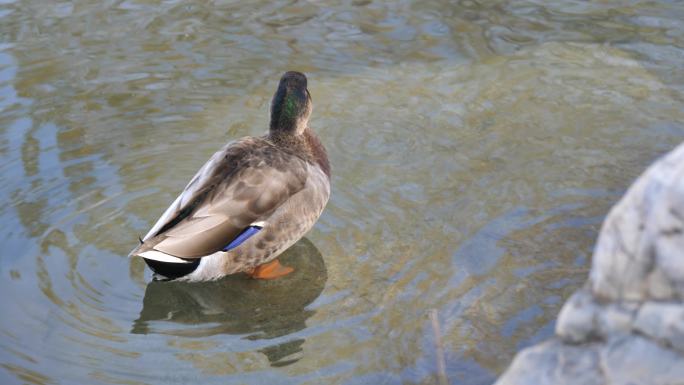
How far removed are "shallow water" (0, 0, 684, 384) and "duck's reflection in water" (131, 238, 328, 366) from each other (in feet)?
0.04

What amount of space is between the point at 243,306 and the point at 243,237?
1.05 ft

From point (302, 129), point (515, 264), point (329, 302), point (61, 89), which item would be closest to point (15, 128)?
point (61, 89)

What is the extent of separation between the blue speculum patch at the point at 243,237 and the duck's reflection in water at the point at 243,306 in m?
0.23

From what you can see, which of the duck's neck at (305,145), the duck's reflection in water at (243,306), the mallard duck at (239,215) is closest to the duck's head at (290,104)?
the duck's neck at (305,145)

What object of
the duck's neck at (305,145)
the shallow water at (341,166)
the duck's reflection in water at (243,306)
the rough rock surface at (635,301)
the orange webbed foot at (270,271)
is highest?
the rough rock surface at (635,301)

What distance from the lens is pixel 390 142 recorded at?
5332mm

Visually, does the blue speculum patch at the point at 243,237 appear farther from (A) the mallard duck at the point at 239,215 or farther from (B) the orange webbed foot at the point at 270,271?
(B) the orange webbed foot at the point at 270,271

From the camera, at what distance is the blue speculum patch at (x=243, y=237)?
4.23 meters

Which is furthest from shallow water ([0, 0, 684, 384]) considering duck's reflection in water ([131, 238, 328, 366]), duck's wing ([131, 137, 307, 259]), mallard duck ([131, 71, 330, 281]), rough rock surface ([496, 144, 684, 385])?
rough rock surface ([496, 144, 684, 385])

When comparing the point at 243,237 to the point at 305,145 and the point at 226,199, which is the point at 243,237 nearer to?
the point at 226,199

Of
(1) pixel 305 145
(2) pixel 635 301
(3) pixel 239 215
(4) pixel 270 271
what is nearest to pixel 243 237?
(3) pixel 239 215

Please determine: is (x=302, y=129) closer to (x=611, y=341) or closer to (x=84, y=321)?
(x=84, y=321)

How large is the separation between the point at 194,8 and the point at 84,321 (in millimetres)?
4057

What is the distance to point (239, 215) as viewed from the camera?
4.24m
